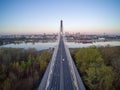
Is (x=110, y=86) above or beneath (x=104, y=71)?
beneath

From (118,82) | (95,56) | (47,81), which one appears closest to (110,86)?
(118,82)

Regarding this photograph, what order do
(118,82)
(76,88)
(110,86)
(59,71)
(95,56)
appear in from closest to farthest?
(76,88) → (110,86) → (118,82) → (59,71) → (95,56)

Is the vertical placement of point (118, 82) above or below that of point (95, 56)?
below

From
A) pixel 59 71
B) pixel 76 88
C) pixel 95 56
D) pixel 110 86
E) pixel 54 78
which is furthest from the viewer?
pixel 95 56

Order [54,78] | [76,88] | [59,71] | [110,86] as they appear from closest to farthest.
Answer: [76,88], [110,86], [54,78], [59,71]

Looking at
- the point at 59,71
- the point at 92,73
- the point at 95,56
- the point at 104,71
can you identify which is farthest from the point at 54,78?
the point at 95,56

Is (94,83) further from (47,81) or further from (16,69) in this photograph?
(16,69)

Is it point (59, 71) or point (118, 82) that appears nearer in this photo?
point (118, 82)

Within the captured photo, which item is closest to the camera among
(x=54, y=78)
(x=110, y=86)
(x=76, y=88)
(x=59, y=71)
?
(x=76, y=88)

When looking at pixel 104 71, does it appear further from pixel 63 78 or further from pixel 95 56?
A: pixel 95 56
